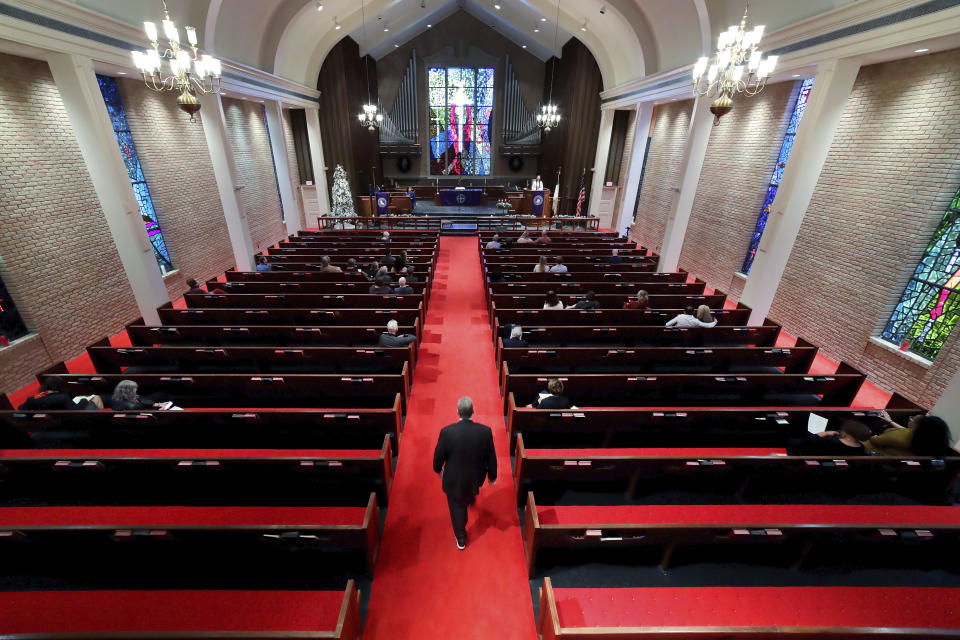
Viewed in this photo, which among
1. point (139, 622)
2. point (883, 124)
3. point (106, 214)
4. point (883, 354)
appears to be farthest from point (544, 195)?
point (139, 622)

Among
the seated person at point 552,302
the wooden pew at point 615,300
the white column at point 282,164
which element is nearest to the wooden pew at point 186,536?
the seated person at point 552,302

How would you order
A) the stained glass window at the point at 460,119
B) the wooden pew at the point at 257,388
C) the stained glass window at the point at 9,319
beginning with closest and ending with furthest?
the wooden pew at the point at 257,388
the stained glass window at the point at 9,319
the stained glass window at the point at 460,119

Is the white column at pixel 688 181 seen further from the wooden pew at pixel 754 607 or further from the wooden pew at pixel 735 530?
the wooden pew at pixel 754 607

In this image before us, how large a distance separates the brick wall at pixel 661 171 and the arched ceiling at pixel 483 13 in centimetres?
146

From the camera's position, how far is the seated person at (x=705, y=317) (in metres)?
5.46

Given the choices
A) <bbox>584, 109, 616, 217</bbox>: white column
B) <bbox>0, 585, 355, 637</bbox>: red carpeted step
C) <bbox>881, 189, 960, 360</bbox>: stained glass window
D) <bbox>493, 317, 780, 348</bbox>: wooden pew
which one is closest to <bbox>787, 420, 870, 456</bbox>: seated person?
<bbox>493, 317, 780, 348</bbox>: wooden pew

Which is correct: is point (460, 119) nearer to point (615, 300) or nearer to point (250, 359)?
point (615, 300)

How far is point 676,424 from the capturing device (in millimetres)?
3709

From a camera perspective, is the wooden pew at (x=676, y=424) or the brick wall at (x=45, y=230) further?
the brick wall at (x=45, y=230)

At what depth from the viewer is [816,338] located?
6375 millimetres

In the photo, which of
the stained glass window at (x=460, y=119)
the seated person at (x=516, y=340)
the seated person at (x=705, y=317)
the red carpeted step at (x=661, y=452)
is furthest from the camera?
the stained glass window at (x=460, y=119)

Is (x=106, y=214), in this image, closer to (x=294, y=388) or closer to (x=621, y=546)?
(x=294, y=388)

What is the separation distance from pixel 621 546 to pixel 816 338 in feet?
18.7

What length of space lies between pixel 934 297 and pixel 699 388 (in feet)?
10.4
